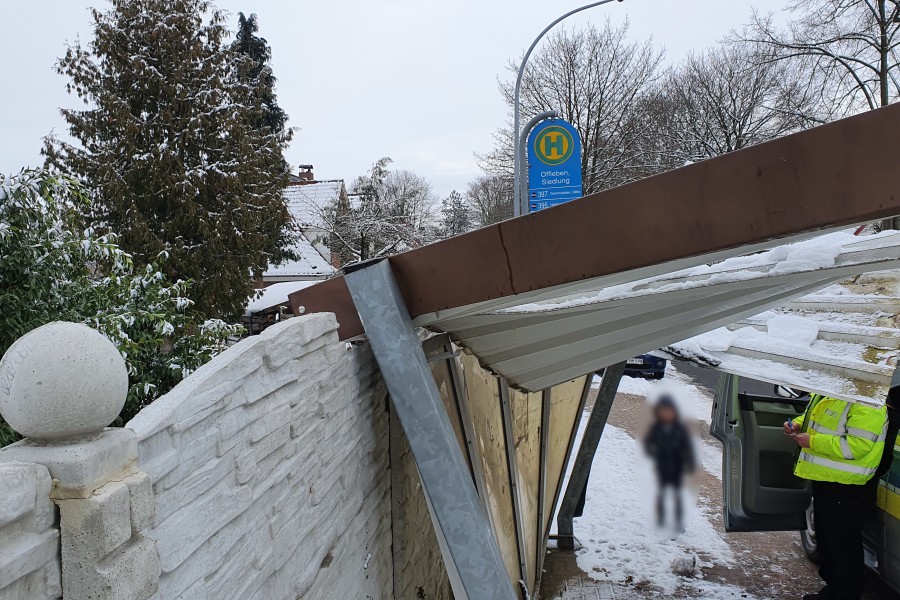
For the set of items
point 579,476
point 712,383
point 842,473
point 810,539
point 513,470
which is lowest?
point 712,383

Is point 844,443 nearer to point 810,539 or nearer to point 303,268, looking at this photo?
point 810,539

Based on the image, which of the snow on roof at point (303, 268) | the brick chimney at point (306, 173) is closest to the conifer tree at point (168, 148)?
the snow on roof at point (303, 268)

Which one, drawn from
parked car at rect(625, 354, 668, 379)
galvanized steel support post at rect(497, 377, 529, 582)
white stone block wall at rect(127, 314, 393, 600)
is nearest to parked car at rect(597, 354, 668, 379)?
parked car at rect(625, 354, 668, 379)

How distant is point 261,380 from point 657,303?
1836mm

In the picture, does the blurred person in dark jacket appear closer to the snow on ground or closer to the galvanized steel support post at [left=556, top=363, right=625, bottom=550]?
the snow on ground

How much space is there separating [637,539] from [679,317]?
12.0 feet

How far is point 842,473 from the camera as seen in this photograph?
397cm

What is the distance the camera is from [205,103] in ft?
32.8

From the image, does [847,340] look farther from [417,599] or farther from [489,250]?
[417,599]

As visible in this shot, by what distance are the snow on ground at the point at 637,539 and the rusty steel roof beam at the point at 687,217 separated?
3914 millimetres

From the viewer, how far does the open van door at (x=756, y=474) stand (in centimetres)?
484

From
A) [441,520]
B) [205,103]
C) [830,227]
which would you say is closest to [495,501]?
[441,520]

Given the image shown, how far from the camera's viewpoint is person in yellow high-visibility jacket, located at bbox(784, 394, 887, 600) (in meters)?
3.89

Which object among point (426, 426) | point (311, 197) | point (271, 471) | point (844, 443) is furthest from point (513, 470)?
point (311, 197)
